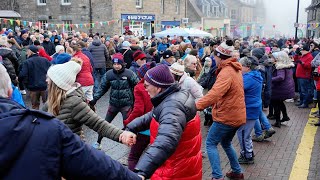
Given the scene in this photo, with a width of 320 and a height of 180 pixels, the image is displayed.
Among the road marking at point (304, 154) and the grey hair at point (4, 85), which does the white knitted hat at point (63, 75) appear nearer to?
the grey hair at point (4, 85)

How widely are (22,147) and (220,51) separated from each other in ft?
12.1

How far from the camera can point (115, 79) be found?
267 inches

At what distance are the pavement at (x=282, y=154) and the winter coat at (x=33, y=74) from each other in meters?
1.60

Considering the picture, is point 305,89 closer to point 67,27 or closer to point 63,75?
point 63,75

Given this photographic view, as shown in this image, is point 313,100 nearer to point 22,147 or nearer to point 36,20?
point 22,147

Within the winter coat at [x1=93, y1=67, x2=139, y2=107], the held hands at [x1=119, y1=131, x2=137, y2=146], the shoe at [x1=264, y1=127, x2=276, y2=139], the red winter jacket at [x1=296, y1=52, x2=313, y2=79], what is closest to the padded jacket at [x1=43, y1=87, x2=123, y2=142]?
the held hands at [x1=119, y1=131, x2=137, y2=146]

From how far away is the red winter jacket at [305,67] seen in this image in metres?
10.7

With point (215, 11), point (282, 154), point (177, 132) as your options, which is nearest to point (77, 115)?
point (177, 132)

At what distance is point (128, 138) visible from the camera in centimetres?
336

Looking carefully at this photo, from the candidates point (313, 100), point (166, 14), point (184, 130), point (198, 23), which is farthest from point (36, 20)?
point (184, 130)

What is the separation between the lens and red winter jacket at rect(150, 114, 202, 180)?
3.22 metres

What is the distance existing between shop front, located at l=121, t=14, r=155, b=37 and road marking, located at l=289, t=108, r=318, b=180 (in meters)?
24.5

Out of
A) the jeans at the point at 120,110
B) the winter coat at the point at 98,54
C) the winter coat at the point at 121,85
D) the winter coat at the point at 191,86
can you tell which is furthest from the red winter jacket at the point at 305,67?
the winter coat at the point at 98,54

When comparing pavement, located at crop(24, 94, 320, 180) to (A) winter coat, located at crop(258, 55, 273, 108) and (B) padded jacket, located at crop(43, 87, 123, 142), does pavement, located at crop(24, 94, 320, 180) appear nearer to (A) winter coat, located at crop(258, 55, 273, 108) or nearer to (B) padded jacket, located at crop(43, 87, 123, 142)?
(A) winter coat, located at crop(258, 55, 273, 108)
